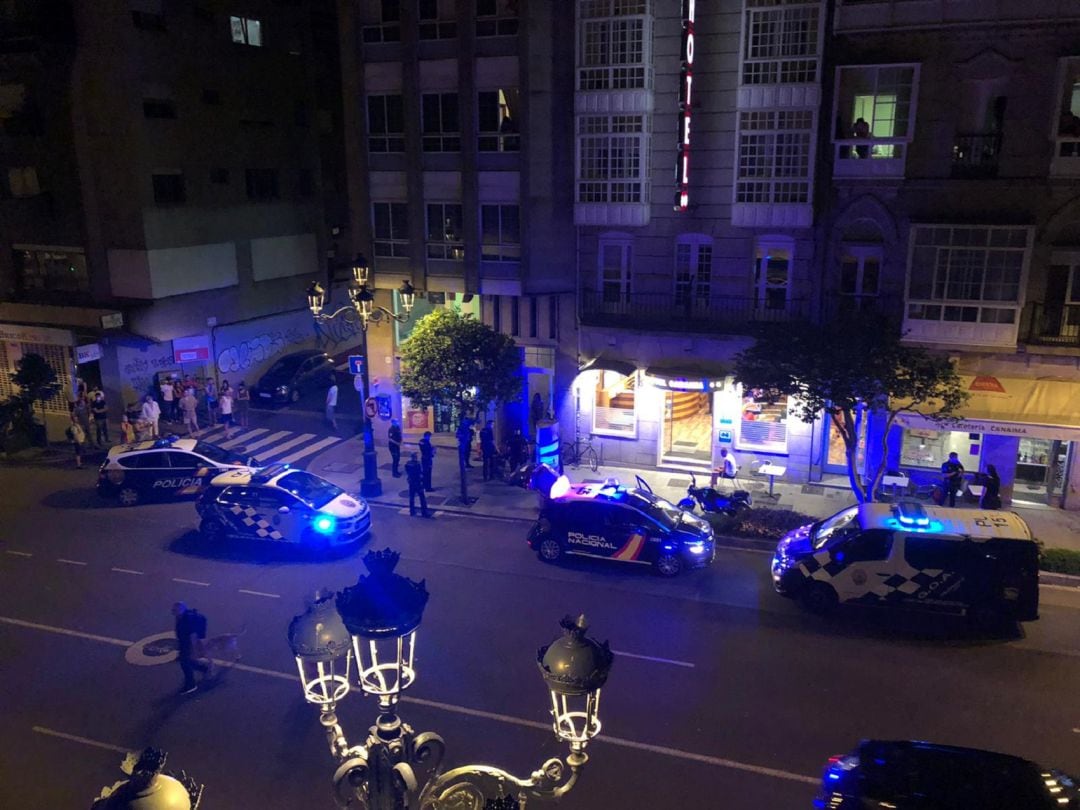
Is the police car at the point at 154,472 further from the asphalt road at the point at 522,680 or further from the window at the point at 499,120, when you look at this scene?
the window at the point at 499,120

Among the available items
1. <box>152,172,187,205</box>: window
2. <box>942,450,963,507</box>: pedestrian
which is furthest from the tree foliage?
<box>152,172,187,205</box>: window

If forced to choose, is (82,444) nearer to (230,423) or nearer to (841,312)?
(230,423)

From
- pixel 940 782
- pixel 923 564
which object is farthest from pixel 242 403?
pixel 940 782

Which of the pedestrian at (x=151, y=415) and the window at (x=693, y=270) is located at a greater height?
the window at (x=693, y=270)

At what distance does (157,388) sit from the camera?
2953 cm

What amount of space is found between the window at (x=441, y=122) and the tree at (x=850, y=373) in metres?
10.5

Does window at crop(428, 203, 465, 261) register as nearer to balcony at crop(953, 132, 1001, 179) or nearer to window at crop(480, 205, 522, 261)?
window at crop(480, 205, 522, 261)

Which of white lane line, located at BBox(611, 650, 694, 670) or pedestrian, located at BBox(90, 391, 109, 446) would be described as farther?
pedestrian, located at BBox(90, 391, 109, 446)

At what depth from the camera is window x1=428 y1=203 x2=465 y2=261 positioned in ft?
81.9

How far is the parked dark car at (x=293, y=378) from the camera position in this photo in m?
31.0

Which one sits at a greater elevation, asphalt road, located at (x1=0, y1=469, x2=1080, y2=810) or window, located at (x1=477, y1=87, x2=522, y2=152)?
window, located at (x1=477, y1=87, x2=522, y2=152)

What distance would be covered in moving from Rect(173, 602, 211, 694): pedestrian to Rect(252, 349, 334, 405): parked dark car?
17674mm

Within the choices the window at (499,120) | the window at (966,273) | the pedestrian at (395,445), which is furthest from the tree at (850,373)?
the pedestrian at (395,445)

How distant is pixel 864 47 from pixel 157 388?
24018mm
